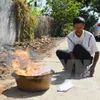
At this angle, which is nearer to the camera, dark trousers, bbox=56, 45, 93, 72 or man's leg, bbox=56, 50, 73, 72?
dark trousers, bbox=56, 45, 93, 72

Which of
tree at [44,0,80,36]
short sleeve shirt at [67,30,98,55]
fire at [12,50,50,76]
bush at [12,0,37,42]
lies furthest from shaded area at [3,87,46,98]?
tree at [44,0,80,36]

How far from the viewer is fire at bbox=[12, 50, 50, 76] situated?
5.94m

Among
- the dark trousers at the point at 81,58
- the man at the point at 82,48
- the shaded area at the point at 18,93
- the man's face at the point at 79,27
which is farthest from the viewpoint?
the dark trousers at the point at 81,58

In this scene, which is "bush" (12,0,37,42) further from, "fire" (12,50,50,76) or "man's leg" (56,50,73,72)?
"man's leg" (56,50,73,72)

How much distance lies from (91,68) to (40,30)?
10.5 m

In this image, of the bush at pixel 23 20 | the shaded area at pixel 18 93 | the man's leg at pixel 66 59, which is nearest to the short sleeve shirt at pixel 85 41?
the man's leg at pixel 66 59

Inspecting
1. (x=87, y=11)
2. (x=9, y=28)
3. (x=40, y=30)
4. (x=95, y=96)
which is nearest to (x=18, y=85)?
(x=95, y=96)

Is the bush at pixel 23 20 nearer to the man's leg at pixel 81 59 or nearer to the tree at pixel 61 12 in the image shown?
the man's leg at pixel 81 59

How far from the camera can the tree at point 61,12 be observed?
21234mm

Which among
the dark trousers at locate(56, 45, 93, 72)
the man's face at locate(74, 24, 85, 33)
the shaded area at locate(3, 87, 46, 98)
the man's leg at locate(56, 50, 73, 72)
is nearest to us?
the shaded area at locate(3, 87, 46, 98)

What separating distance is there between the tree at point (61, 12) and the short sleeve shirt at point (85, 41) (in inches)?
550

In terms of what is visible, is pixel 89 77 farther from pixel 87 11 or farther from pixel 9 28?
pixel 87 11

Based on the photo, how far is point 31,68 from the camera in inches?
249

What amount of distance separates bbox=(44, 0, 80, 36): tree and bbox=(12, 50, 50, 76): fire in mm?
13749
